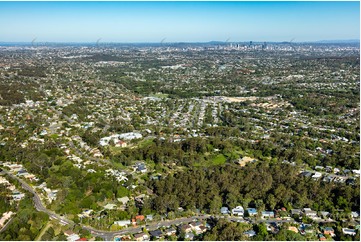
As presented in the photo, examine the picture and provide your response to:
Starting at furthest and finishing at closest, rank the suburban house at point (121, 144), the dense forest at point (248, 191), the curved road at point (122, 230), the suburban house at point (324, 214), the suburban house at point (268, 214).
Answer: the suburban house at point (121, 144)
the dense forest at point (248, 191)
the suburban house at point (324, 214)
the suburban house at point (268, 214)
the curved road at point (122, 230)

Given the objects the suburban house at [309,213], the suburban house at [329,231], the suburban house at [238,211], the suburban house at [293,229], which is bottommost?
the suburban house at [329,231]

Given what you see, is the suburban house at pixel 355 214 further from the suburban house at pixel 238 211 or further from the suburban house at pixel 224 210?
the suburban house at pixel 224 210

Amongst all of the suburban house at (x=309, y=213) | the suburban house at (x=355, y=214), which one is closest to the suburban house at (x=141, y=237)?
the suburban house at (x=309, y=213)

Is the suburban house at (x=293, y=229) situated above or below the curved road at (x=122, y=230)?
below

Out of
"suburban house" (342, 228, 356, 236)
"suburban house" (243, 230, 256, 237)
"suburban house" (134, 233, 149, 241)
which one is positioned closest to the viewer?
→ "suburban house" (134, 233, 149, 241)

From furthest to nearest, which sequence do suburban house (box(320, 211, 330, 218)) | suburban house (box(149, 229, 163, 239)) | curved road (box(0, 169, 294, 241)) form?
1. suburban house (box(320, 211, 330, 218))
2. curved road (box(0, 169, 294, 241))
3. suburban house (box(149, 229, 163, 239))

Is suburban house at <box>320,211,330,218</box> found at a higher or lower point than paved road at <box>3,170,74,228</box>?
lower

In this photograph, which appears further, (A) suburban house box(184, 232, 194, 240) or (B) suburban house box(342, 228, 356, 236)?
(B) suburban house box(342, 228, 356, 236)

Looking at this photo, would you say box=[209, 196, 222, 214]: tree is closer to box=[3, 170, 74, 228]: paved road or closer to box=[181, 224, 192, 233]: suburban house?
box=[181, 224, 192, 233]: suburban house

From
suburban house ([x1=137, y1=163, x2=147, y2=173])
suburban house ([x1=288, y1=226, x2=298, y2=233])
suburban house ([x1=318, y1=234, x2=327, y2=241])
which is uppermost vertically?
suburban house ([x1=137, y1=163, x2=147, y2=173])

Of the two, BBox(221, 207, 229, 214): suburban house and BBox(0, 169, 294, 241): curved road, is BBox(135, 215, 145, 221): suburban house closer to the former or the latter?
BBox(0, 169, 294, 241): curved road

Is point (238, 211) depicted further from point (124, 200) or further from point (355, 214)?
point (124, 200)

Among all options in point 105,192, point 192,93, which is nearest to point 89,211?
point 105,192

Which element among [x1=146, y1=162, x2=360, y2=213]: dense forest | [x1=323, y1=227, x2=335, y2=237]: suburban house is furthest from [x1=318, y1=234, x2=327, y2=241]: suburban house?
[x1=146, y1=162, x2=360, y2=213]: dense forest
